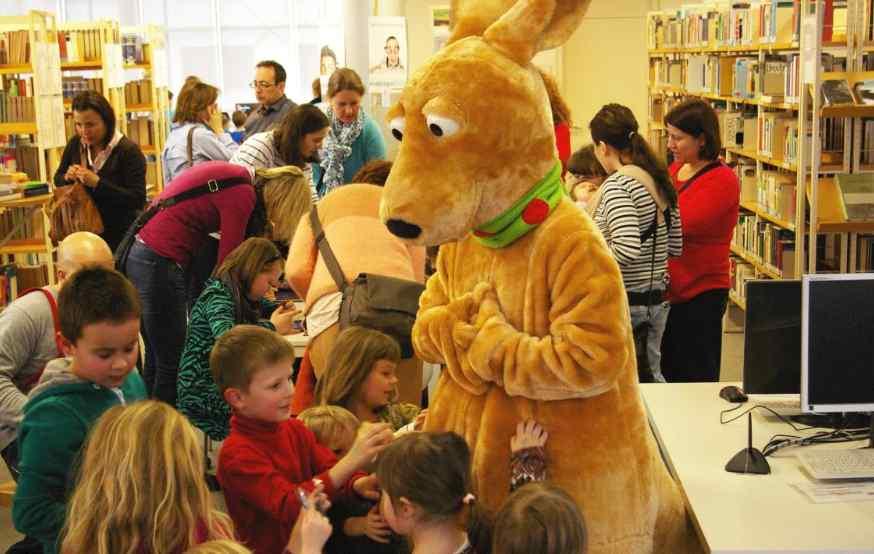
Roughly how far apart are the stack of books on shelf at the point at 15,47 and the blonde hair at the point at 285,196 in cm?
431

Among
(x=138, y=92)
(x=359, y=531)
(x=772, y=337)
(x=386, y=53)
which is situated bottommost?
(x=359, y=531)

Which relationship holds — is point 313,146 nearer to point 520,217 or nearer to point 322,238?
point 322,238

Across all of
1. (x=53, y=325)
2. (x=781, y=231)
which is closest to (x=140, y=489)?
(x=53, y=325)

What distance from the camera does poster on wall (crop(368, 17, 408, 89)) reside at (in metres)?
8.82

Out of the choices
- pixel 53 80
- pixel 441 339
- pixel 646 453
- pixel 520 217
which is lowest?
pixel 646 453

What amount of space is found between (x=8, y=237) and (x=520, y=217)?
617cm

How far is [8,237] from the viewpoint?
769cm

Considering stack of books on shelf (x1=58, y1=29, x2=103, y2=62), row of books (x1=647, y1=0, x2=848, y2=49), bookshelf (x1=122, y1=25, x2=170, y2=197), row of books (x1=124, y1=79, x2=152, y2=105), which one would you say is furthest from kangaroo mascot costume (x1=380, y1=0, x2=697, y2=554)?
row of books (x1=124, y1=79, x2=152, y2=105)

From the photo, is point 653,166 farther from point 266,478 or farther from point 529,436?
point 266,478

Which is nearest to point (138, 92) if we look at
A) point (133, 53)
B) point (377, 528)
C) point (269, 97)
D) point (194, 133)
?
point (133, 53)

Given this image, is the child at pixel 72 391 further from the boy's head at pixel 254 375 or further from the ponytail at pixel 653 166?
the ponytail at pixel 653 166

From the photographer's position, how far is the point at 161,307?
15.9ft

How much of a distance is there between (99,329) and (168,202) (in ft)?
7.91

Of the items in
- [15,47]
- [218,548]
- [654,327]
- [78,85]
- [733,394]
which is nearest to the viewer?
[218,548]
